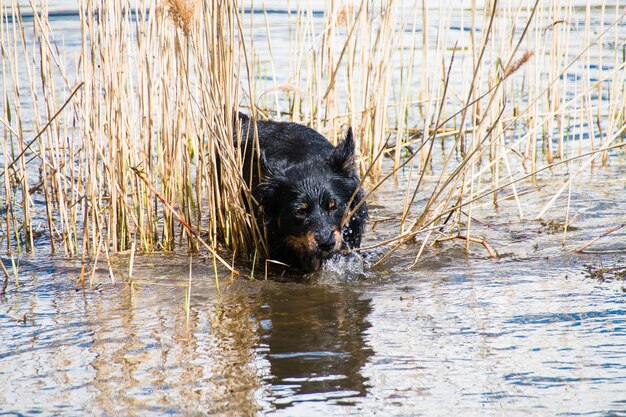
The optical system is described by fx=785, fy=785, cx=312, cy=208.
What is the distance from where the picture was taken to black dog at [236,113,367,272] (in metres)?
4.45

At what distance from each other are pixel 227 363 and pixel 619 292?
2.04 meters

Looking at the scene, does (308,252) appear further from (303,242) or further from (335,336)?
(335,336)

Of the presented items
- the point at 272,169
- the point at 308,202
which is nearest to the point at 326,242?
the point at 308,202

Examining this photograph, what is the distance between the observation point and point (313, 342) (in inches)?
136

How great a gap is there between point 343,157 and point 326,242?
0.66 meters

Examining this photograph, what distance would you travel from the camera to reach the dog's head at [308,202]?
14.6 feet

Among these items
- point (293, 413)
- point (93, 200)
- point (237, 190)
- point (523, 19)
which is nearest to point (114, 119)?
point (93, 200)

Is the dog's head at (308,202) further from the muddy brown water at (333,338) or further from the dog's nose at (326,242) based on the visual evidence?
the muddy brown water at (333,338)

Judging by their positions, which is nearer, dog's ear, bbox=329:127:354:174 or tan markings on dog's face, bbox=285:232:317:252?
tan markings on dog's face, bbox=285:232:317:252

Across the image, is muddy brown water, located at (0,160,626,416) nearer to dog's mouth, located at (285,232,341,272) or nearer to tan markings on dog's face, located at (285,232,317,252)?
dog's mouth, located at (285,232,341,272)

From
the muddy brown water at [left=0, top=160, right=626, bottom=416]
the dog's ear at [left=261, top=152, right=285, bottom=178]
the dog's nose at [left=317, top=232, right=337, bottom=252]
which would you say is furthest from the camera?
the dog's ear at [left=261, top=152, right=285, bottom=178]

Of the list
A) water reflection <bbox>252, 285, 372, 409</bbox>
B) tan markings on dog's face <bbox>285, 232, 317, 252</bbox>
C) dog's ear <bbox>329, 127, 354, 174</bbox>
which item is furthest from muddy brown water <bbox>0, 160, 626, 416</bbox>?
dog's ear <bbox>329, 127, 354, 174</bbox>

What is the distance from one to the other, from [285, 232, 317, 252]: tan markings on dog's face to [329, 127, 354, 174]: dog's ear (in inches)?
20.7

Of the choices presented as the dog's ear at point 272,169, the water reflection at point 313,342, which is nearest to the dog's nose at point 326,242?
the water reflection at point 313,342
